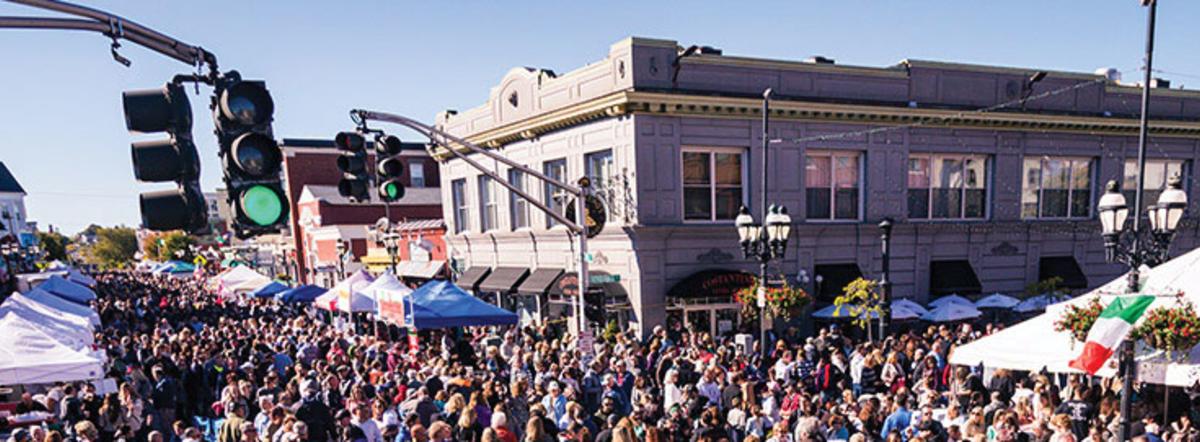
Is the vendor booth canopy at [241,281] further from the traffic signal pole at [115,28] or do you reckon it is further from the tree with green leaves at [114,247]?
the tree with green leaves at [114,247]

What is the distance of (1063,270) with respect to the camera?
2230 cm

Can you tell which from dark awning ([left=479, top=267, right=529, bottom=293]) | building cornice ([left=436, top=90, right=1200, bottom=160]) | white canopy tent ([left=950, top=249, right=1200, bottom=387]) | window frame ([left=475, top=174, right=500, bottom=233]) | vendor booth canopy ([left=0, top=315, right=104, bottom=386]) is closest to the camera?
white canopy tent ([left=950, top=249, right=1200, bottom=387])

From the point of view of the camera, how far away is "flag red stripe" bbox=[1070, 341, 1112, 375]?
794 centimetres

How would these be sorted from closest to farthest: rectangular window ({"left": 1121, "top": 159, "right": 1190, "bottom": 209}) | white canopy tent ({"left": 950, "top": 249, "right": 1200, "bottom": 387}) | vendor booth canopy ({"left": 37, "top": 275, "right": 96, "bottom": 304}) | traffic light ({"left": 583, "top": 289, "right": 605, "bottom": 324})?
white canopy tent ({"left": 950, "top": 249, "right": 1200, "bottom": 387}) < traffic light ({"left": 583, "top": 289, "right": 605, "bottom": 324}) < rectangular window ({"left": 1121, "top": 159, "right": 1190, "bottom": 209}) < vendor booth canopy ({"left": 37, "top": 275, "right": 96, "bottom": 304})

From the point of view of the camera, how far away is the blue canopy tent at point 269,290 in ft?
97.5

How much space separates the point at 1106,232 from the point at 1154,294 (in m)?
1.97

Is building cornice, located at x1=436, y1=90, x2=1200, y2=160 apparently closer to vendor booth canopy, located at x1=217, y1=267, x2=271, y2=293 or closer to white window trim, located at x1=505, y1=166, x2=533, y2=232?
white window trim, located at x1=505, y1=166, x2=533, y2=232

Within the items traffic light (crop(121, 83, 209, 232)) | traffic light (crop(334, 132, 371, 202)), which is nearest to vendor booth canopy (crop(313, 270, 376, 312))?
traffic light (crop(334, 132, 371, 202))

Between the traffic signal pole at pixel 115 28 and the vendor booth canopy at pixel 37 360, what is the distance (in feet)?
35.4

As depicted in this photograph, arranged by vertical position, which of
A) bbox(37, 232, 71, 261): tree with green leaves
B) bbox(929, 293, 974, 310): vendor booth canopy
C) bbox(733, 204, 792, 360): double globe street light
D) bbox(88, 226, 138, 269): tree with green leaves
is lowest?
bbox(88, 226, 138, 269): tree with green leaves

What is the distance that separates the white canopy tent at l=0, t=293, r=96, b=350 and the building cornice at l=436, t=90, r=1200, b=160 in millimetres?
13035

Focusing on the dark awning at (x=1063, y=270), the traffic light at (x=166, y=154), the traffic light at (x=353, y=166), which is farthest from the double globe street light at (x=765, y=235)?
the dark awning at (x=1063, y=270)

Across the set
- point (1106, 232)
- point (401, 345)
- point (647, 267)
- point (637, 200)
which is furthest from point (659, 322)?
point (1106, 232)

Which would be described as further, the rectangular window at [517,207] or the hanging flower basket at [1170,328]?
the rectangular window at [517,207]
